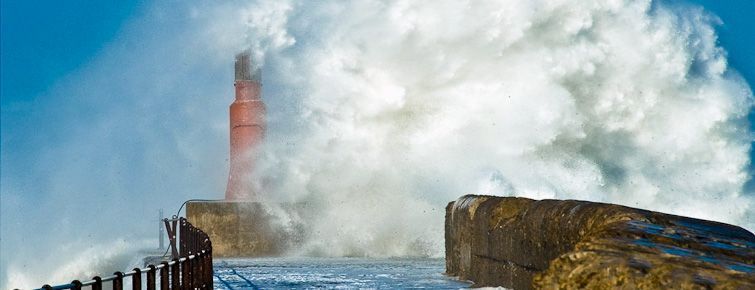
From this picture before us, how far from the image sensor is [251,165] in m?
26.8

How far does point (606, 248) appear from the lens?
4719 millimetres

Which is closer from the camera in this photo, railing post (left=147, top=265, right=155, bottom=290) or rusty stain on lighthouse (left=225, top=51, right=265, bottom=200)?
railing post (left=147, top=265, right=155, bottom=290)

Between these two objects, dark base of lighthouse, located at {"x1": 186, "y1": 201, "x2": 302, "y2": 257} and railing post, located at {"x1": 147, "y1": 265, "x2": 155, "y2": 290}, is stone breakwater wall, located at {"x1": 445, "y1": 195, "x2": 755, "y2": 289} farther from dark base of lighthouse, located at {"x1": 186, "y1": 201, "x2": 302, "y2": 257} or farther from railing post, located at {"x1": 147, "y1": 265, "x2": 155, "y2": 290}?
dark base of lighthouse, located at {"x1": 186, "y1": 201, "x2": 302, "y2": 257}

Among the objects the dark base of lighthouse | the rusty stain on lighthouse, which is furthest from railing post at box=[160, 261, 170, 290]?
the rusty stain on lighthouse

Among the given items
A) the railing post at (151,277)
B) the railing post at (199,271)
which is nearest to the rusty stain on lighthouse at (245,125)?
the railing post at (199,271)

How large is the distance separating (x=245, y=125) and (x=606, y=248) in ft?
74.5

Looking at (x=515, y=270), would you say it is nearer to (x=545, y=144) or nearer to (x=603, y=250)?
(x=603, y=250)

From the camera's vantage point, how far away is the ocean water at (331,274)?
11.7 metres

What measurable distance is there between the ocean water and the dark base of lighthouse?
110cm

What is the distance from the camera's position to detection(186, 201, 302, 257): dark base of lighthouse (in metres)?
18.5

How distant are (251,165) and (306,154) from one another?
3048 millimetres

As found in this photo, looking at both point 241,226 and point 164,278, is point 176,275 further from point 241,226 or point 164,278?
point 241,226

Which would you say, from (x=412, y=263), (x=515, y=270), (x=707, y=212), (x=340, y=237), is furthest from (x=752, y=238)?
(x=707, y=212)

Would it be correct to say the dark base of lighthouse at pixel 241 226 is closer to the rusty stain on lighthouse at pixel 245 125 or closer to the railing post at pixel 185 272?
the rusty stain on lighthouse at pixel 245 125
